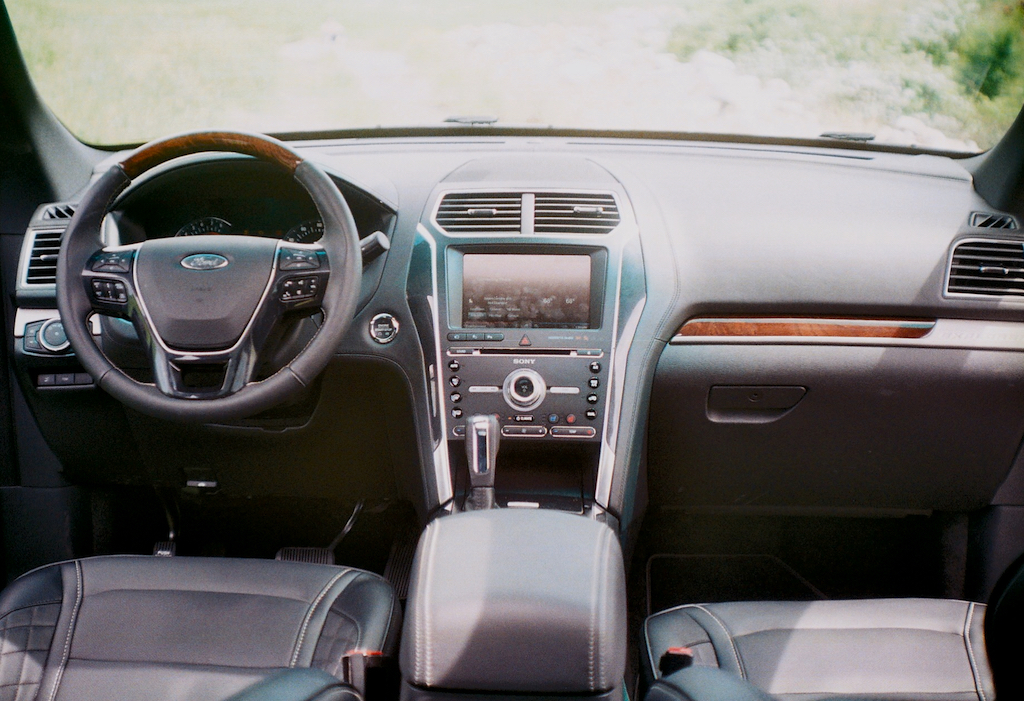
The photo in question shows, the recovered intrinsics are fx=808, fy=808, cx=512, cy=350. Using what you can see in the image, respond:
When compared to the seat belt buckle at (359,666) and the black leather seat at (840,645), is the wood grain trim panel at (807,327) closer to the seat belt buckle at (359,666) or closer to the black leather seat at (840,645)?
the black leather seat at (840,645)

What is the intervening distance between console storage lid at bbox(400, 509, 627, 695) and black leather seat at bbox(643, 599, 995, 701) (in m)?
0.26

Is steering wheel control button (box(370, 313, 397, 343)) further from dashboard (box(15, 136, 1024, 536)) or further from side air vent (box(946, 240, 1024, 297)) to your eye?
side air vent (box(946, 240, 1024, 297))

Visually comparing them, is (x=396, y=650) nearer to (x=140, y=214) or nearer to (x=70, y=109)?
(x=140, y=214)

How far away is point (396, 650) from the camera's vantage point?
148cm

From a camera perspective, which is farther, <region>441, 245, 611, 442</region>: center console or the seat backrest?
<region>441, 245, 611, 442</region>: center console

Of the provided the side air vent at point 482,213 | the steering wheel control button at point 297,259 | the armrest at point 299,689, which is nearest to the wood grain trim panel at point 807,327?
the side air vent at point 482,213

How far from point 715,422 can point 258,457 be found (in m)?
1.19

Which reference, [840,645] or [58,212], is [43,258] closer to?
[58,212]

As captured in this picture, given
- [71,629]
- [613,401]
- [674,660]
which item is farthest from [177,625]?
[613,401]

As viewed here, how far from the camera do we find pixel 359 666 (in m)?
1.39

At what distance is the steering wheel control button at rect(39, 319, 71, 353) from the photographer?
1.97 metres

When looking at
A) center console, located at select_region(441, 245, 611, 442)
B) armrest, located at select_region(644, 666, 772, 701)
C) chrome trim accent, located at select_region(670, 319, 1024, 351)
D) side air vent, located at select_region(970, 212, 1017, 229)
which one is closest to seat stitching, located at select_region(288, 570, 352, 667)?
center console, located at select_region(441, 245, 611, 442)

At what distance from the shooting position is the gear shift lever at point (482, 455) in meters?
1.73

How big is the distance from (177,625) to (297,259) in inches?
27.6
